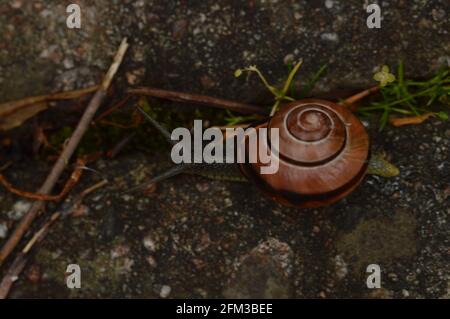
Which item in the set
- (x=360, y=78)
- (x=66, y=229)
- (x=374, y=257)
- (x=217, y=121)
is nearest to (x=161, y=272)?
(x=66, y=229)

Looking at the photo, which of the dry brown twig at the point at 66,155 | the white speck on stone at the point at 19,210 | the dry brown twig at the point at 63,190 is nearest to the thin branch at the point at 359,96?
the dry brown twig at the point at 66,155

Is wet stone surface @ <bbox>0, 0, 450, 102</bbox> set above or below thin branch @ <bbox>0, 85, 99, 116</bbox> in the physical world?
above

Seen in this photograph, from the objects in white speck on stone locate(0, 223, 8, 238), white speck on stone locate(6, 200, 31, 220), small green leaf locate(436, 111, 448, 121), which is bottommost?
white speck on stone locate(0, 223, 8, 238)

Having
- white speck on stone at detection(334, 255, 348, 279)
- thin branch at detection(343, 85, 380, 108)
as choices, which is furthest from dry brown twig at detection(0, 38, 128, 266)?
white speck on stone at detection(334, 255, 348, 279)

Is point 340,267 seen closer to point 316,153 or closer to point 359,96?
point 316,153

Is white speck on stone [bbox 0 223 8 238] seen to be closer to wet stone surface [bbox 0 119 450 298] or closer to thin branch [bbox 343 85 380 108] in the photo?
wet stone surface [bbox 0 119 450 298]

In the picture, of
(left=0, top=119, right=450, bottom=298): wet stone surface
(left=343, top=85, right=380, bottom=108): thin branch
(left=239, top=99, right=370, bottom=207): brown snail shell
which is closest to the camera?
(left=239, top=99, right=370, bottom=207): brown snail shell
